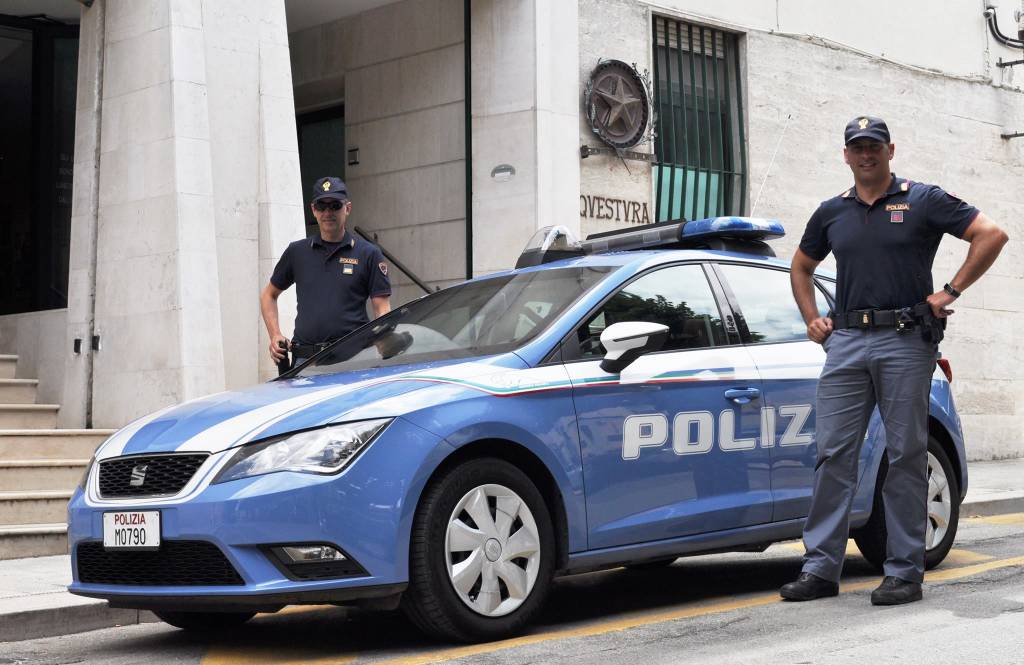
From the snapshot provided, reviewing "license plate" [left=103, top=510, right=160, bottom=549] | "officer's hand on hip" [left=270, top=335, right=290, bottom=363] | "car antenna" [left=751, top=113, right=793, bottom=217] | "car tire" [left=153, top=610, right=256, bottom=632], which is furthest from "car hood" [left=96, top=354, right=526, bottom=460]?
"car antenna" [left=751, top=113, right=793, bottom=217]

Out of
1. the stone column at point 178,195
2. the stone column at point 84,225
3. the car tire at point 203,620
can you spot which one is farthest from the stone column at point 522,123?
the car tire at point 203,620

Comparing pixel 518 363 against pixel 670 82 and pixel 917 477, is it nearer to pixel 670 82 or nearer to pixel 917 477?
pixel 917 477

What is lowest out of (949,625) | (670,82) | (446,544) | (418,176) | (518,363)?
(949,625)

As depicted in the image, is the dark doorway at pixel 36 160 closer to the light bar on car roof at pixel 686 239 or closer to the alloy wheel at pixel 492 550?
the light bar on car roof at pixel 686 239

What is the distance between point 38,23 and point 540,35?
4951 mm

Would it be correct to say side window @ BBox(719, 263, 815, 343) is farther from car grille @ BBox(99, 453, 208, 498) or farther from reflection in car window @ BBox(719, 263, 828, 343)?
car grille @ BBox(99, 453, 208, 498)

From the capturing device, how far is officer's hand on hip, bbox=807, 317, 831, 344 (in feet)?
21.5

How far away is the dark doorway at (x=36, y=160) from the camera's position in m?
13.8

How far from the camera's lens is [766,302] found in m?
7.00

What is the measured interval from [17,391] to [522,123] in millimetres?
5368

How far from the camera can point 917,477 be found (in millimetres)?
6359

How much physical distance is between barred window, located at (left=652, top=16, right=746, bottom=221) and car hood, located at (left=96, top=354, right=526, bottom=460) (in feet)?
32.2

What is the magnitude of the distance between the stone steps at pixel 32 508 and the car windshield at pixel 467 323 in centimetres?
344

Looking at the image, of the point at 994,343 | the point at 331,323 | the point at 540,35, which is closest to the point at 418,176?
the point at 540,35
